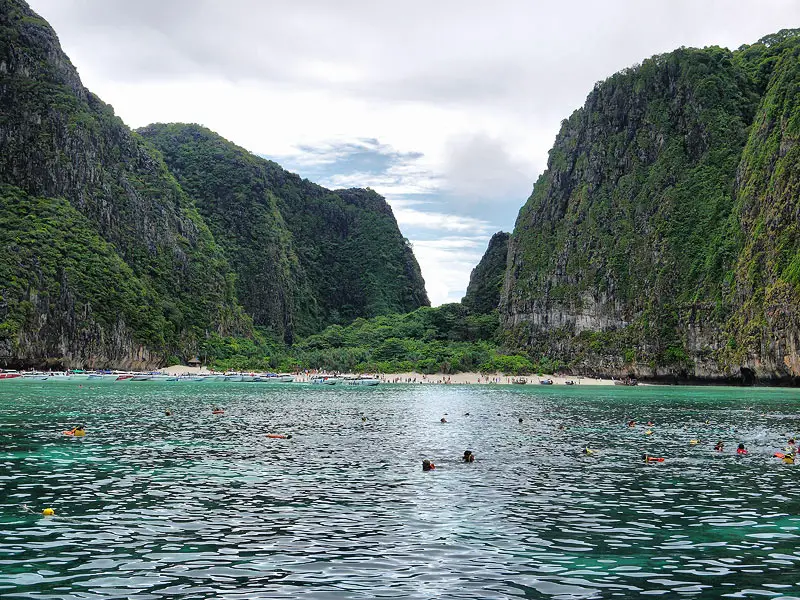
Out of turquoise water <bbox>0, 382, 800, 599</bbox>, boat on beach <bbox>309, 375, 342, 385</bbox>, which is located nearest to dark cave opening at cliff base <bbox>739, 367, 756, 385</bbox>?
boat on beach <bbox>309, 375, 342, 385</bbox>

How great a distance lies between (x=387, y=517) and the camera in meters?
25.4

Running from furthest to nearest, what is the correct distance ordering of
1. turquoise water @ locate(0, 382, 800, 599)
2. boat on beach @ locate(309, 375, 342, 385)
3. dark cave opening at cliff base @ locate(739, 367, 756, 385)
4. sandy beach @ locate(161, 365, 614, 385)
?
sandy beach @ locate(161, 365, 614, 385), boat on beach @ locate(309, 375, 342, 385), dark cave opening at cliff base @ locate(739, 367, 756, 385), turquoise water @ locate(0, 382, 800, 599)

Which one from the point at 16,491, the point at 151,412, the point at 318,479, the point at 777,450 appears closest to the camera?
the point at 16,491

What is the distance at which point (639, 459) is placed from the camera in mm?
41656

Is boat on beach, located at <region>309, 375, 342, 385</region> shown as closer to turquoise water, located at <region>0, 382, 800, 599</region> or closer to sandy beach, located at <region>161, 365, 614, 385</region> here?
sandy beach, located at <region>161, 365, 614, 385</region>

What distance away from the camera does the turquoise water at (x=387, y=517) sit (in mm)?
17953

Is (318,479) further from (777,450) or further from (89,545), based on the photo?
(777,450)

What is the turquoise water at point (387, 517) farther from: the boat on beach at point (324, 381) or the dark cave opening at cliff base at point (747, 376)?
the boat on beach at point (324, 381)

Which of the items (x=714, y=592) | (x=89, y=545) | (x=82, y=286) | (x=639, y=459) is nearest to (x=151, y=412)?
(x=639, y=459)

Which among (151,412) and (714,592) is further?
(151,412)

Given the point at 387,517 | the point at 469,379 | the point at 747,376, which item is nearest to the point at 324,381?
the point at 469,379

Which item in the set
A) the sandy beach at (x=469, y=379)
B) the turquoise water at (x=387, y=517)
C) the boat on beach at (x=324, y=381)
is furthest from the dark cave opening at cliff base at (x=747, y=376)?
the turquoise water at (x=387, y=517)

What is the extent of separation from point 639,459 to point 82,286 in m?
165

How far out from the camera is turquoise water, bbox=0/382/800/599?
58.9 ft
